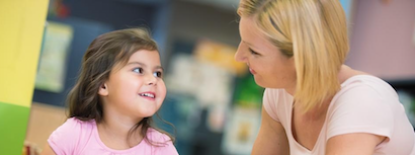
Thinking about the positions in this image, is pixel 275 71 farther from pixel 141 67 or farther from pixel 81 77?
pixel 81 77

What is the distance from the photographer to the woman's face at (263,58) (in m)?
1.09

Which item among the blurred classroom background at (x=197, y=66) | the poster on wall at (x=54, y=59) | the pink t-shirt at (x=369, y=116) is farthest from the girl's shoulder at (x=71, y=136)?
the blurred classroom background at (x=197, y=66)

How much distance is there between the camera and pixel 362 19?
309 cm

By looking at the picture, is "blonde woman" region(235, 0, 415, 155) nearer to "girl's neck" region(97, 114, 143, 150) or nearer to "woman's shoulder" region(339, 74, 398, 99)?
"woman's shoulder" region(339, 74, 398, 99)

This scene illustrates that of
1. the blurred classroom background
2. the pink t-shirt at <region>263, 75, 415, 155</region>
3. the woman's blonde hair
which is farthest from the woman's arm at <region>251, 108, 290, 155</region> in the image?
the blurred classroom background

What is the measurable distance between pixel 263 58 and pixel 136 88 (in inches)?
13.4

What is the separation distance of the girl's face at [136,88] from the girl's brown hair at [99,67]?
0.6 inches

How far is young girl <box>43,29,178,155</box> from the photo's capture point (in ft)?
4.14

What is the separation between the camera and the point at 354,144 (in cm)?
105

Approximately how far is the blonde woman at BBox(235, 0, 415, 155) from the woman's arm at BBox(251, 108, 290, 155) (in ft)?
0.70

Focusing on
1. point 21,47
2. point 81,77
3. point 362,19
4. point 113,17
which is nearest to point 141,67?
point 81,77

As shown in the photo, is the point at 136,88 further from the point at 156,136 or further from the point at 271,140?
the point at 271,140

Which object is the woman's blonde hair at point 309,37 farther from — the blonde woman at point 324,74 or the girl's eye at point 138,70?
the girl's eye at point 138,70

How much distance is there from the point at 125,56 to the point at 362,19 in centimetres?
213
